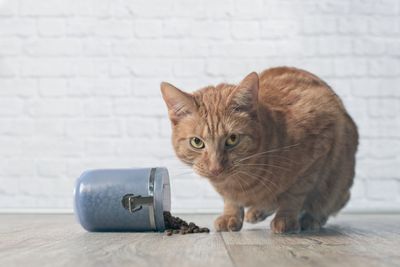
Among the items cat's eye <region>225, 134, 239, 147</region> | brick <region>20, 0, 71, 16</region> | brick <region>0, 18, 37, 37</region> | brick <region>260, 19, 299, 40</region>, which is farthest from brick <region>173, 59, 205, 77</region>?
cat's eye <region>225, 134, 239, 147</region>

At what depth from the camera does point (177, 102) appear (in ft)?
5.35

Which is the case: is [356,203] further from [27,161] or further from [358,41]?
[27,161]

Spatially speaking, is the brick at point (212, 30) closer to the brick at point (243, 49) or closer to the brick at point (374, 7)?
the brick at point (243, 49)

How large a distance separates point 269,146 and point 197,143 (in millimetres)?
185

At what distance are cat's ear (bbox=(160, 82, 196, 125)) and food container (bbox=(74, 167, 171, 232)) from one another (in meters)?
0.17

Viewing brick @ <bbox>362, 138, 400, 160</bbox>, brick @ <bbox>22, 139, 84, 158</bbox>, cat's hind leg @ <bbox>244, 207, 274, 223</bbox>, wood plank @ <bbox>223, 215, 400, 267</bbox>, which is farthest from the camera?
brick @ <bbox>22, 139, 84, 158</bbox>

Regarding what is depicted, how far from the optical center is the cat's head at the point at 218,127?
1.55 meters

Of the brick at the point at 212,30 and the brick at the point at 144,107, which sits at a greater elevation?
the brick at the point at 212,30

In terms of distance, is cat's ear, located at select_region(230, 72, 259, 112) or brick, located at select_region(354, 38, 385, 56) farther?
brick, located at select_region(354, 38, 385, 56)

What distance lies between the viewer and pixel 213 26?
2785mm

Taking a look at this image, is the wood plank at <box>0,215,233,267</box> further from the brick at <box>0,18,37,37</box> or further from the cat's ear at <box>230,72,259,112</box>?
the brick at <box>0,18,37,37</box>

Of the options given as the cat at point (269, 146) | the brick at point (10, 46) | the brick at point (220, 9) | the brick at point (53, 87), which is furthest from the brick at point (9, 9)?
the cat at point (269, 146)

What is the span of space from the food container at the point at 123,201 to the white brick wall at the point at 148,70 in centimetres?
103

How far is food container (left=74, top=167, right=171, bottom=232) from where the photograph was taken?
1.65 m
